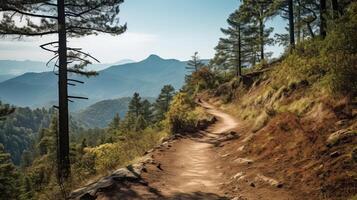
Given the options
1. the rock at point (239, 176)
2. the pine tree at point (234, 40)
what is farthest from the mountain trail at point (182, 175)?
the pine tree at point (234, 40)

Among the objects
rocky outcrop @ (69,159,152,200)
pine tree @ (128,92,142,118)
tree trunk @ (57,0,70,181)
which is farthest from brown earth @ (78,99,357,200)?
pine tree @ (128,92,142,118)

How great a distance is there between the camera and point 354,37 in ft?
32.2

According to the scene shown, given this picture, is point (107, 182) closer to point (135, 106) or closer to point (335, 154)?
point (335, 154)

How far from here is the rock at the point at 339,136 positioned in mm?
7904

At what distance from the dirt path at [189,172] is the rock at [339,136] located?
2920 millimetres

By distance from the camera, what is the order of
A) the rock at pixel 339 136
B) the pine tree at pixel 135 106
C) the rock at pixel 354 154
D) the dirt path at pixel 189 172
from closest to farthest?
the rock at pixel 354 154 → the rock at pixel 339 136 → the dirt path at pixel 189 172 → the pine tree at pixel 135 106

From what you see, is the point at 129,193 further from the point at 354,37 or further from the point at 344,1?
the point at 344,1

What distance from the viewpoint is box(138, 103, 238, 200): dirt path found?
836 centimetres

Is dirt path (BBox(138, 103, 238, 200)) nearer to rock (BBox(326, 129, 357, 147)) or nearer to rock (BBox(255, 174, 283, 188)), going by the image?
rock (BBox(255, 174, 283, 188))

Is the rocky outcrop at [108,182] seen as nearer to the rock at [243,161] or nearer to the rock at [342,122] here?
the rock at [243,161]

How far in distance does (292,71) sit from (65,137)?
10629 mm

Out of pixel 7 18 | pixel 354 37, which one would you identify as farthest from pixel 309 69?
pixel 7 18

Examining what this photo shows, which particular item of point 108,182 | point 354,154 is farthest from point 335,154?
point 108,182

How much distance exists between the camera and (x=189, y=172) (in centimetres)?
1077
